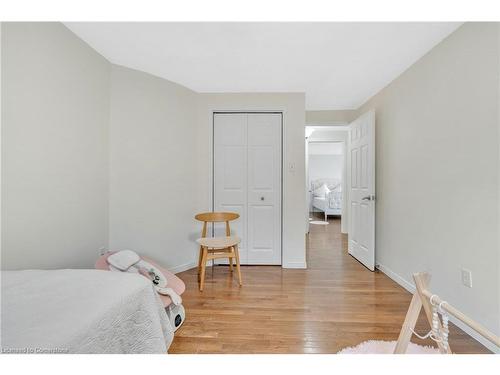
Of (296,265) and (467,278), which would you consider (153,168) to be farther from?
(467,278)

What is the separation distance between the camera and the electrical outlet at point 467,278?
1725 millimetres

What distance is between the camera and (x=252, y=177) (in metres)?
3.24

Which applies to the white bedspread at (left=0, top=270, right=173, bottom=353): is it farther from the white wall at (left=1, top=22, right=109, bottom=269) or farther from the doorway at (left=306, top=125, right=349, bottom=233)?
the doorway at (left=306, top=125, right=349, bottom=233)

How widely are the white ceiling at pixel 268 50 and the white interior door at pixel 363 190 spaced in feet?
1.90

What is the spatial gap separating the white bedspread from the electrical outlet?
212 cm

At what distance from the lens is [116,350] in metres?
1.02

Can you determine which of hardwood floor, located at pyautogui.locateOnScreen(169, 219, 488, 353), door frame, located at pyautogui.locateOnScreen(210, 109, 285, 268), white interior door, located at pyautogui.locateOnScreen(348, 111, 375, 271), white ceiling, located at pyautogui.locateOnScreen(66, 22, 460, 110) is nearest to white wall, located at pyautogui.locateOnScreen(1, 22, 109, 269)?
white ceiling, located at pyautogui.locateOnScreen(66, 22, 460, 110)

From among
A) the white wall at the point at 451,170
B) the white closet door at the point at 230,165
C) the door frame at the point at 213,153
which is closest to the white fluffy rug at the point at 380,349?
the white wall at the point at 451,170

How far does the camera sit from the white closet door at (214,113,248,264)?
324cm

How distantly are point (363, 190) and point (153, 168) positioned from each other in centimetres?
273

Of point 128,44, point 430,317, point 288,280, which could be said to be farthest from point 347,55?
point 288,280

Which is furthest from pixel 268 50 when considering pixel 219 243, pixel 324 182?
pixel 324 182
